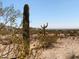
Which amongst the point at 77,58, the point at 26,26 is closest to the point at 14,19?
the point at 26,26

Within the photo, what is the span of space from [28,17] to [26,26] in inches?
23.8

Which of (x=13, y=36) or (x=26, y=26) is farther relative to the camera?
(x=26, y=26)

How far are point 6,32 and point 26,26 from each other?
3.36 m

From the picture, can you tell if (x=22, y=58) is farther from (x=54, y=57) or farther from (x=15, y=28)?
(x=54, y=57)

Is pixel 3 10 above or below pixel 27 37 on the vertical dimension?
above

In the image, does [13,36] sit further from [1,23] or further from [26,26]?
[26,26]

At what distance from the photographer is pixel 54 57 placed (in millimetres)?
16031

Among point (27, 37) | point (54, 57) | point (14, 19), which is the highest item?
point (14, 19)

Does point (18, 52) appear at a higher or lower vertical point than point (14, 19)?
lower

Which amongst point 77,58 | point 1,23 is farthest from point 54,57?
point 1,23

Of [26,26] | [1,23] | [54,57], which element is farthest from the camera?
[54,57]

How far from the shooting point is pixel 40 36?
36.6ft

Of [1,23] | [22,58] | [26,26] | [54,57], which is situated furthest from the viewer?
[54,57]

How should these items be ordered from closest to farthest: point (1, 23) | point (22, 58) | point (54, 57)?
point (22, 58) → point (1, 23) → point (54, 57)
